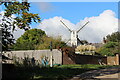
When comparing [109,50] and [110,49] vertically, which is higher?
[110,49]

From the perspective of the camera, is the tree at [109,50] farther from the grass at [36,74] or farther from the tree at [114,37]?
the grass at [36,74]

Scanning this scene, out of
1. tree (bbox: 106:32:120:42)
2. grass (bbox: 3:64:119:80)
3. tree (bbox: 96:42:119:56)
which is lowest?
grass (bbox: 3:64:119:80)

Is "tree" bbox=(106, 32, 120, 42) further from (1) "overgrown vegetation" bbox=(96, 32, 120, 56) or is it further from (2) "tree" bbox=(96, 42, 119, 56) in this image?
(2) "tree" bbox=(96, 42, 119, 56)

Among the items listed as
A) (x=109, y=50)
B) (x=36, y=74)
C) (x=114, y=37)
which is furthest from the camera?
(x=114, y=37)

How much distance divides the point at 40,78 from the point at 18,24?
2509 millimetres

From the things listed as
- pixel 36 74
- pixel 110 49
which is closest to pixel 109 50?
pixel 110 49

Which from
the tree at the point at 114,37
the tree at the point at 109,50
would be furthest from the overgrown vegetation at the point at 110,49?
the tree at the point at 114,37

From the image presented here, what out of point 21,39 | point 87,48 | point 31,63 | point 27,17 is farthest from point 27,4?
point 21,39

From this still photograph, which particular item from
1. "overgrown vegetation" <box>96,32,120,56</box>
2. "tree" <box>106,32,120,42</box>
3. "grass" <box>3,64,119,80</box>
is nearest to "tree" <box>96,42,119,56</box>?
"overgrown vegetation" <box>96,32,120,56</box>

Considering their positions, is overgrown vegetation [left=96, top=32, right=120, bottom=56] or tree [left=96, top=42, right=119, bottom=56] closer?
tree [left=96, top=42, right=119, bottom=56]

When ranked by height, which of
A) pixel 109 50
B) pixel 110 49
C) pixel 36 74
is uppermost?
pixel 110 49

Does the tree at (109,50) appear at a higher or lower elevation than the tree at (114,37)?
lower

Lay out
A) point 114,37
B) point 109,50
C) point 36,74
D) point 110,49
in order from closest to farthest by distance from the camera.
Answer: point 36,74
point 109,50
point 110,49
point 114,37

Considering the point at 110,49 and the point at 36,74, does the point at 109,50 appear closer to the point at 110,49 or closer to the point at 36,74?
the point at 110,49
